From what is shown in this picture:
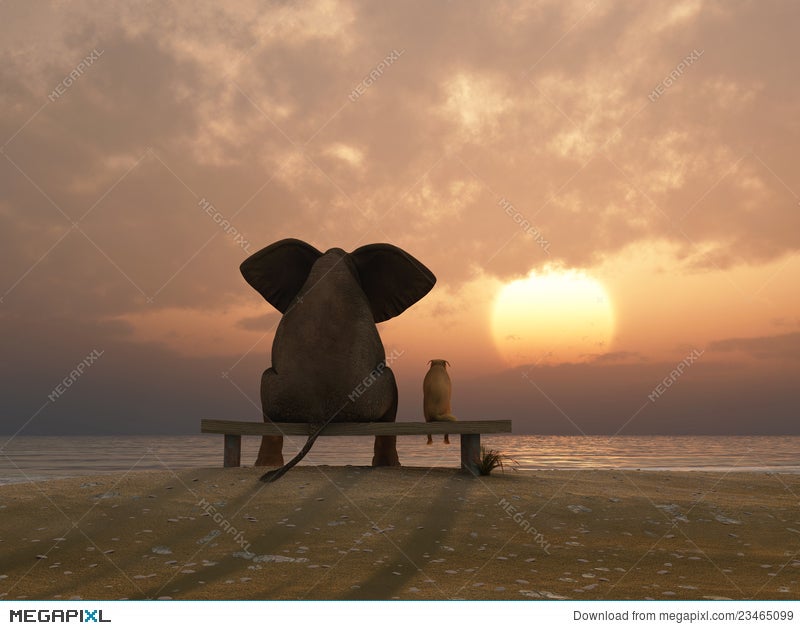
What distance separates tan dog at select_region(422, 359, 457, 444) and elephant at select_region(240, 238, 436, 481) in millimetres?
536

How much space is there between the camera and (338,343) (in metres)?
9.75

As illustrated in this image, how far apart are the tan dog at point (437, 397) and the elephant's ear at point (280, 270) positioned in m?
2.44

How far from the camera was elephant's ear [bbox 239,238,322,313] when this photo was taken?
11.0 metres

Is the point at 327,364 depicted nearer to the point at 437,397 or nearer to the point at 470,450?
the point at 437,397

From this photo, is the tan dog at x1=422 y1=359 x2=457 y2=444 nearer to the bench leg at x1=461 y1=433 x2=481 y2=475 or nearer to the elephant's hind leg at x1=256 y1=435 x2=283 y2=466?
the bench leg at x1=461 y1=433 x2=481 y2=475

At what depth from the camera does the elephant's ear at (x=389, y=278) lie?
10758 millimetres

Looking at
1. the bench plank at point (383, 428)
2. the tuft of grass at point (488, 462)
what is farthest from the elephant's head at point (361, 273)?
the tuft of grass at point (488, 462)

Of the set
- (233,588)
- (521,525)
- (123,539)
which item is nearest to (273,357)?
(123,539)

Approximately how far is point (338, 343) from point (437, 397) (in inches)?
67.7

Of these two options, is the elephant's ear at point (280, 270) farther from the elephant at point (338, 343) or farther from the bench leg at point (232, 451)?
the bench leg at point (232, 451)

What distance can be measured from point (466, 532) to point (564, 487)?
2.51m
